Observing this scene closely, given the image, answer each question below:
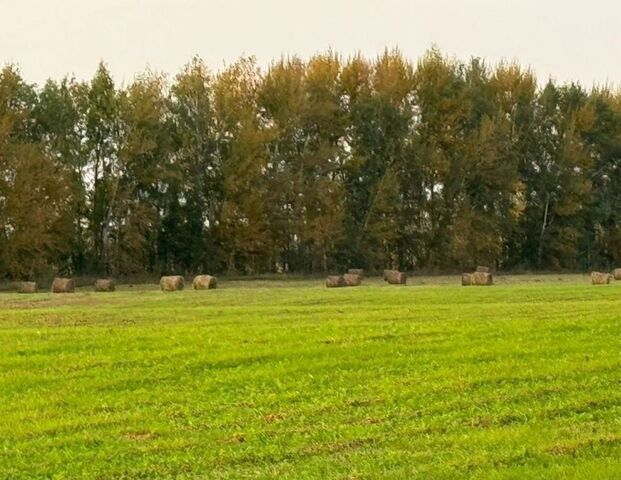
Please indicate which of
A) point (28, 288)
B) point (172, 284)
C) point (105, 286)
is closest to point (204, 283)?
point (172, 284)

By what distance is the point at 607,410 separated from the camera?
923 centimetres

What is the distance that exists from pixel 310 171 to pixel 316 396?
37968mm

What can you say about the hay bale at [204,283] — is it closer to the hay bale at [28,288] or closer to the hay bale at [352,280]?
the hay bale at [352,280]

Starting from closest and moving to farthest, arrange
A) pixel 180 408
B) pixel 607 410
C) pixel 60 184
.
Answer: pixel 607 410, pixel 180 408, pixel 60 184

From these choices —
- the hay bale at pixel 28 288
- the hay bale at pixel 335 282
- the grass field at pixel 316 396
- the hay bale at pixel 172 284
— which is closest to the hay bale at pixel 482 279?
the hay bale at pixel 335 282

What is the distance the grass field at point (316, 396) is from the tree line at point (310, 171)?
2636 centimetres

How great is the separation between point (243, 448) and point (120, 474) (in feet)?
3.78

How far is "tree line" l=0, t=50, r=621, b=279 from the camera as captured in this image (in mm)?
44312

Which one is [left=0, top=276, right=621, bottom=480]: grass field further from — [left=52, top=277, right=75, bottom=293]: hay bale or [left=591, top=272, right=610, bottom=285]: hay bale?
[left=591, top=272, right=610, bottom=285]: hay bale

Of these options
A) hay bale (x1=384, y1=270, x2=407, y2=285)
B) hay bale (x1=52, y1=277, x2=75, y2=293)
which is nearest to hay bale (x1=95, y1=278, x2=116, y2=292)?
hay bale (x1=52, y1=277, x2=75, y2=293)

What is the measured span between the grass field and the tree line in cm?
2636

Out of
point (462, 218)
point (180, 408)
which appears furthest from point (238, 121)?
point (180, 408)

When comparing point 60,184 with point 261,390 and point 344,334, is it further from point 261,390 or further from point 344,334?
point 261,390

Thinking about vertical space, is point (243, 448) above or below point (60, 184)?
below
